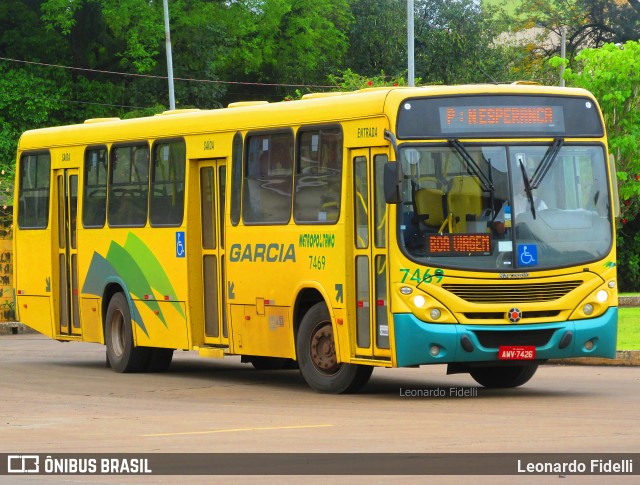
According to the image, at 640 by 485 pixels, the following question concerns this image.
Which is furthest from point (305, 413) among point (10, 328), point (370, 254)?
point (10, 328)

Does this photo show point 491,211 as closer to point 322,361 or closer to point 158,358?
point 322,361

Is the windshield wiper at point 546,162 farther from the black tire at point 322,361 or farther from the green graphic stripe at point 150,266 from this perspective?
the green graphic stripe at point 150,266

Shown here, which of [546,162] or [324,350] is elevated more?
[546,162]

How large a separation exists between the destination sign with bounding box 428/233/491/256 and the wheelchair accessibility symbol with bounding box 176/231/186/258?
4.94m

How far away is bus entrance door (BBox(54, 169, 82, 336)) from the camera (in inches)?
922

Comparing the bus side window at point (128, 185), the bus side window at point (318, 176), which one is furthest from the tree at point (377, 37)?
the bus side window at point (318, 176)

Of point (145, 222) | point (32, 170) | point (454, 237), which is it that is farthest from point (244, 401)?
point (32, 170)

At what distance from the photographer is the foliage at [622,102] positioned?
4284 cm

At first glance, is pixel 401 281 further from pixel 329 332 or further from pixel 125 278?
pixel 125 278

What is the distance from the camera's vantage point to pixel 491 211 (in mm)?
16438

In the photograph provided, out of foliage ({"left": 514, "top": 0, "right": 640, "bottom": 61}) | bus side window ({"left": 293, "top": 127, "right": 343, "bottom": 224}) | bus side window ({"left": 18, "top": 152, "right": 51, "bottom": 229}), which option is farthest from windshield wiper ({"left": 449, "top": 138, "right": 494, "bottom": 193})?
foliage ({"left": 514, "top": 0, "right": 640, "bottom": 61})

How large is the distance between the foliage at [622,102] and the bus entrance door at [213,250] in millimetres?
23866

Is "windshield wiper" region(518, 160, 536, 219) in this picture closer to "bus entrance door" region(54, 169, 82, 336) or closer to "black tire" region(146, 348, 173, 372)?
"black tire" region(146, 348, 173, 372)

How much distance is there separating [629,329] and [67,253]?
32.6 ft
